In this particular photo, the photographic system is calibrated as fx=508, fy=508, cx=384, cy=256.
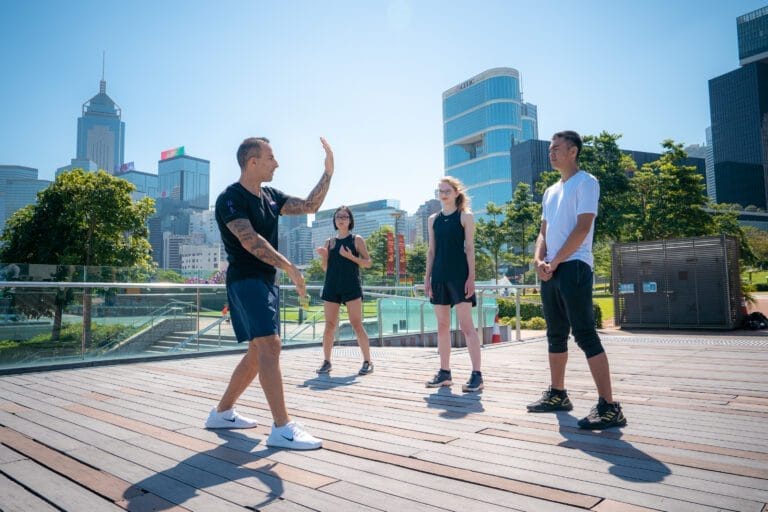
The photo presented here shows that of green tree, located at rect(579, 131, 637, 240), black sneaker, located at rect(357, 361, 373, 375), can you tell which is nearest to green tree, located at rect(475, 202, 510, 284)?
green tree, located at rect(579, 131, 637, 240)

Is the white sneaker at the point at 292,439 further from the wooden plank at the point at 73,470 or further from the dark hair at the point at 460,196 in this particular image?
the dark hair at the point at 460,196

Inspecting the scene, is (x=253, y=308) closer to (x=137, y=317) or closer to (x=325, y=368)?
(x=325, y=368)

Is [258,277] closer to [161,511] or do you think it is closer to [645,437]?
[161,511]

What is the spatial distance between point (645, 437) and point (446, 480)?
1280mm

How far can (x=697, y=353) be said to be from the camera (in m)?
6.41

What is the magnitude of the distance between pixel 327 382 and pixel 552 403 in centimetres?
→ 226

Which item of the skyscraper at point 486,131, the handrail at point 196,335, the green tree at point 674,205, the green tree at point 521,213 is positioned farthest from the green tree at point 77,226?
the skyscraper at point 486,131

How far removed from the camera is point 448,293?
4395mm

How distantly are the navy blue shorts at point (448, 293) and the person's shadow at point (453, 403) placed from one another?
0.74m

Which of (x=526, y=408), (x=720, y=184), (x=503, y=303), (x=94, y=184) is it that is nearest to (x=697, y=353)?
(x=526, y=408)

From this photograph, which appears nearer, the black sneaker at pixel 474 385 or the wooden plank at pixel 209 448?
the wooden plank at pixel 209 448

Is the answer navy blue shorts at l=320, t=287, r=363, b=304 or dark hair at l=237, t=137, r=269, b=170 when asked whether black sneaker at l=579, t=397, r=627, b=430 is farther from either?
navy blue shorts at l=320, t=287, r=363, b=304

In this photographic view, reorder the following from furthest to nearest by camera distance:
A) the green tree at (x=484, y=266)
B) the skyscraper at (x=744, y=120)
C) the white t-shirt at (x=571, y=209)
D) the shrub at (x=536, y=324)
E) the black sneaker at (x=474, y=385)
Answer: the skyscraper at (x=744, y=120) → the green tree at (x=484, y=266) → the shrub at (x=536, y=324) → the black sneaker at (x=474, y=385) → the white t-shirt at (x=571, y=209)

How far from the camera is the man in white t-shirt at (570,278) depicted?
3000 millimetres
